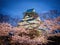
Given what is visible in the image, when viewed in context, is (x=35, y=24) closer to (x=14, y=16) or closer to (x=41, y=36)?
(x=41, y=36)

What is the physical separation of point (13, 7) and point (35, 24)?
660 mm

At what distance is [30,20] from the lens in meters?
3.19

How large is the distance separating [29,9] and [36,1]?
0.84 feet

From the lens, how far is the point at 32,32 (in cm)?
316

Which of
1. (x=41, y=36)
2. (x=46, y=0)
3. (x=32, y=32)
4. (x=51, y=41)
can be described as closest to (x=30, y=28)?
(x=32, y=32)

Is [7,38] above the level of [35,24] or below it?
below

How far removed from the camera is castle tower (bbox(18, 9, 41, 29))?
10.4ft

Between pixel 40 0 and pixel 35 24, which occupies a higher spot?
pixel 40 0

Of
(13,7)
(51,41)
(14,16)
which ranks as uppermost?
(13,7)

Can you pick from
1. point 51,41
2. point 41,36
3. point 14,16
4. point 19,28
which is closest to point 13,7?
point 14,16

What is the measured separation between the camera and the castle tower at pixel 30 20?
3176 mm

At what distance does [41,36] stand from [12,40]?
65 centimetres

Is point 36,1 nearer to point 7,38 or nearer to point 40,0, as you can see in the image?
point 40,0

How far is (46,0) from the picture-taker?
331 cm
